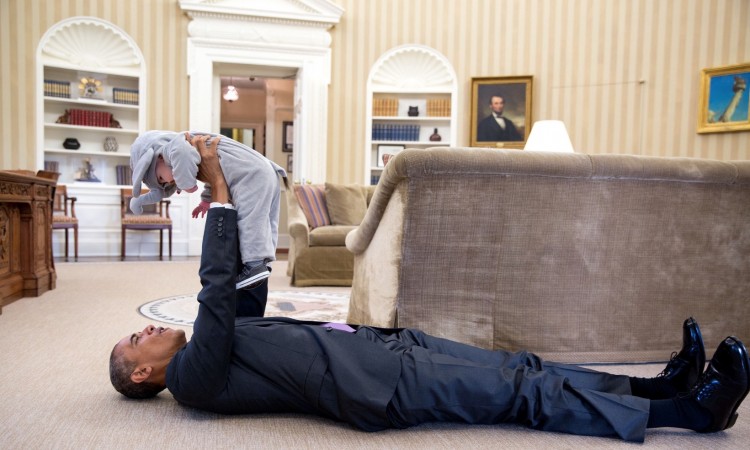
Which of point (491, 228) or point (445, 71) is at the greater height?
point (445, 71)

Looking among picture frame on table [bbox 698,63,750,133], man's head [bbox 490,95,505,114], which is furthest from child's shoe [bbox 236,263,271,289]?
picture frame on table [bbox 698,63,750,133]

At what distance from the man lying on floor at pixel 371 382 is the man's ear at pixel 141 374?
10 cm

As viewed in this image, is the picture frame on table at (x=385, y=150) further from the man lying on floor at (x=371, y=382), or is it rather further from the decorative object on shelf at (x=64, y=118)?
the man lying on floor at (x=371, y=382)

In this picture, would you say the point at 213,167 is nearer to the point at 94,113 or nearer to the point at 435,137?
the point at 94,113

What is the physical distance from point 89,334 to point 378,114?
5.39 metres

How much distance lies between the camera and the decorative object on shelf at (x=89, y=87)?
6.84 m

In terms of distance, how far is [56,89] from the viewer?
6.72 meters

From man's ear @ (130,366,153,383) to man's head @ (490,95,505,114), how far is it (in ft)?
21.1

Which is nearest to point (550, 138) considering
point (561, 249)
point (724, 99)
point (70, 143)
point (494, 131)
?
point (561, 249)

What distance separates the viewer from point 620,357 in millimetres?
2377

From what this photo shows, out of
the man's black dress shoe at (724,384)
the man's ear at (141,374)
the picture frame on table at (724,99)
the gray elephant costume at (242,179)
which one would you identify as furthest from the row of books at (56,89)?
the picture frame on table at (724,99)

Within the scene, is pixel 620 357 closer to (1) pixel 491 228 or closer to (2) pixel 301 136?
(1) pixel 491 228

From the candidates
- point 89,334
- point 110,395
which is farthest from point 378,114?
point 110,395

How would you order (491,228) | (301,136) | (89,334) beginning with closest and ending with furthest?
(491,228) → (89,334) → (301,136)
